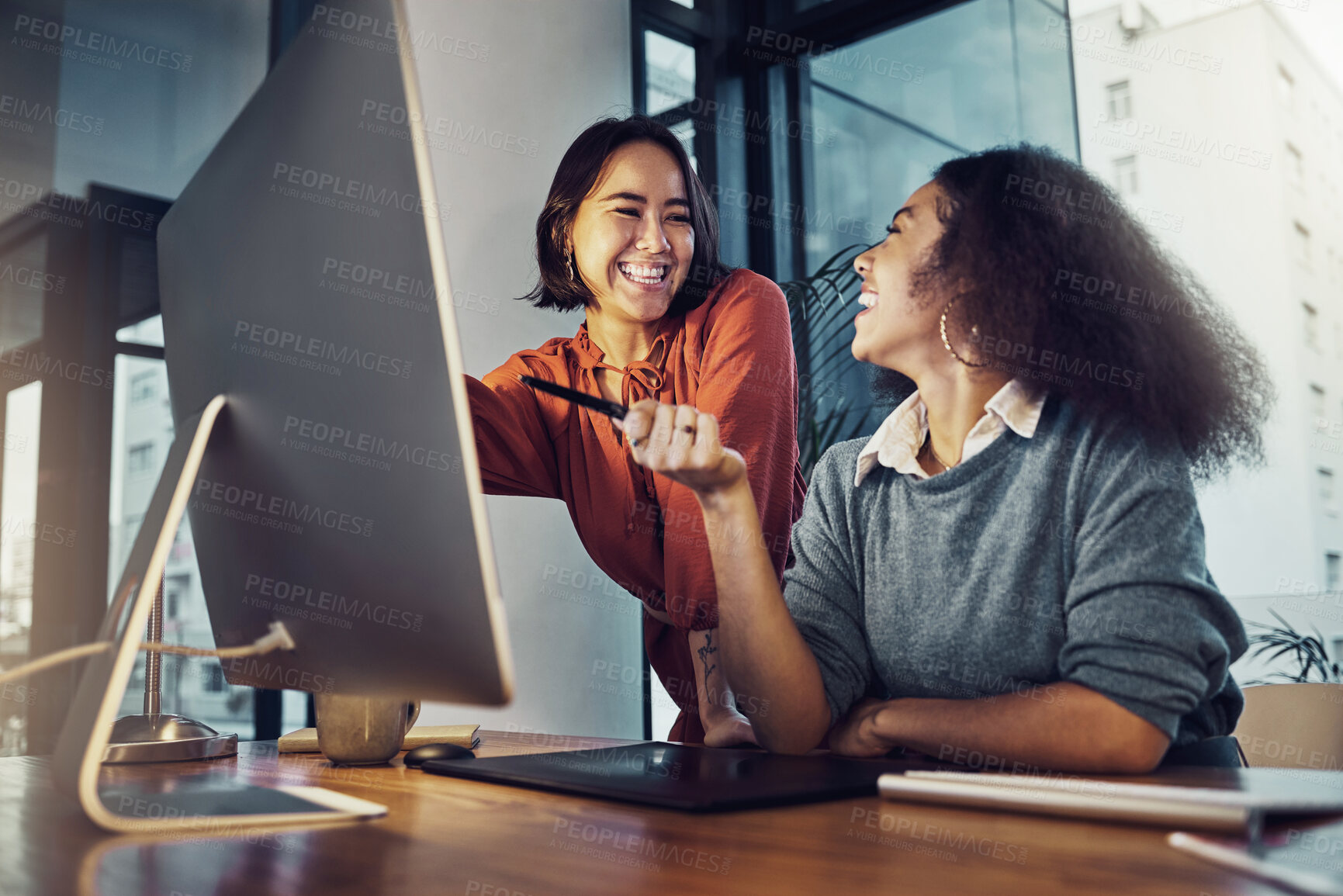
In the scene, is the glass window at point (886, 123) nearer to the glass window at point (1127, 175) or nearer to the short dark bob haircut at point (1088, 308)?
the glass window at point (1127, 175)

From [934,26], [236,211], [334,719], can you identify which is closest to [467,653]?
[236,211]

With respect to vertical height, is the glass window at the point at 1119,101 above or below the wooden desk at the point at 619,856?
above

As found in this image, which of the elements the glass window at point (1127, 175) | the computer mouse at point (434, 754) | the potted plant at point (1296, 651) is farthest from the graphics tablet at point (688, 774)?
the glass window at point (1127, 175)

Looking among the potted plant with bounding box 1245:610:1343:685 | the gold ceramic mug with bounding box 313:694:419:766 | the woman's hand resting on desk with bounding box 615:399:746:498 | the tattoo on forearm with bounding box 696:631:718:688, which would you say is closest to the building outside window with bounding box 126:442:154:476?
the tattoo on forearm with bounding box 696:631:718:688

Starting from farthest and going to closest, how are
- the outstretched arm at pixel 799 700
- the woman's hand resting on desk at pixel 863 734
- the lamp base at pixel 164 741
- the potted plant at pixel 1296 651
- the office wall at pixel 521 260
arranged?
the office wall at pixel 521 260 → the potted plant at pixel 1296 651 → the lamp base at pixel 164 741 → the woman's hand resting on desk at pixel 863 734 → the outstretched arm at pixel 799 700

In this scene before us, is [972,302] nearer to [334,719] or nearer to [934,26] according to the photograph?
[334,719]

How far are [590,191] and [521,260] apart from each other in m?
1.52

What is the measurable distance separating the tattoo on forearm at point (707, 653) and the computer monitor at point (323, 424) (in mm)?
843

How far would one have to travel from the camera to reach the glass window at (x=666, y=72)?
12.4 ft

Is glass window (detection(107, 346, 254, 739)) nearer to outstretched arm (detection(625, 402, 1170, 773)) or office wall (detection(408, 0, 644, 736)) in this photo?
office wall (detection(408, 0, 644, 736))

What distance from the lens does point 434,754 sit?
3.17 ft

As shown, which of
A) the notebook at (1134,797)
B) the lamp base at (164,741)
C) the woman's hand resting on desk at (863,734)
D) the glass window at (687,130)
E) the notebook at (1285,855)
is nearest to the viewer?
the notebook at (1285,855)

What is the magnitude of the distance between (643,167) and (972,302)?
0.81 m

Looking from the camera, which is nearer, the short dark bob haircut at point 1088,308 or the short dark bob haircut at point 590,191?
the short dark bob haircut at point 1088,308
